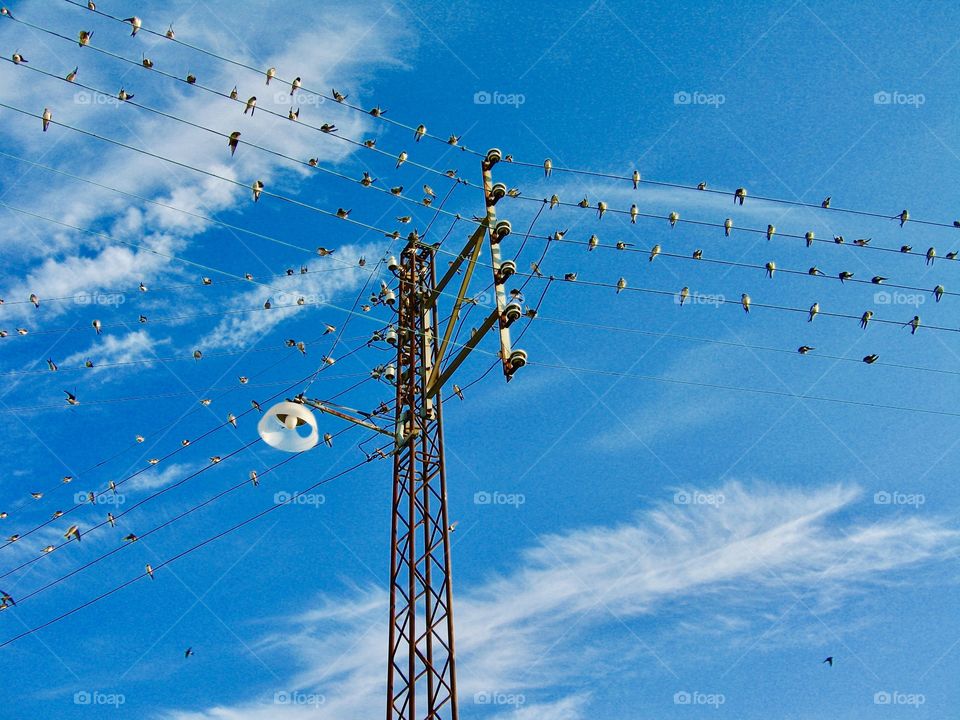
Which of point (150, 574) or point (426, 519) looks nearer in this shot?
point (426, 519)

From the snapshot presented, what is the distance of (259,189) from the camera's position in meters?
14.5

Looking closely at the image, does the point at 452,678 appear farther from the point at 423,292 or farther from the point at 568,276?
the point at 568,276

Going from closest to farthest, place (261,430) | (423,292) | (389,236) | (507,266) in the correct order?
(261,430) → (507,266) → (423,292) → (389,236)

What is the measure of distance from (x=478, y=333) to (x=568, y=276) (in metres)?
3.96

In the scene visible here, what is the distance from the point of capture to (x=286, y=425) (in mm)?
11148

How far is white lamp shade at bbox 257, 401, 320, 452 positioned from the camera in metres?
11.1

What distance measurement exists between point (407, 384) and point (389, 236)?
10.6 ft

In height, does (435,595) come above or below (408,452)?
below

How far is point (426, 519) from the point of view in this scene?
12.8 meters

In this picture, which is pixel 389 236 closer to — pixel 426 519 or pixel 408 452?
pixel 408 452

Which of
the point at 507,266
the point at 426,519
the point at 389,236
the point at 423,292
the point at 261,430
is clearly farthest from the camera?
the point at 389,236

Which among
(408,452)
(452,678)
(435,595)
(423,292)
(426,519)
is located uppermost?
(423,292)

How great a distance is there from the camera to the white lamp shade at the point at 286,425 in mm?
11078

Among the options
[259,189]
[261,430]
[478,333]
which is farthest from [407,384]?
[259,189]
